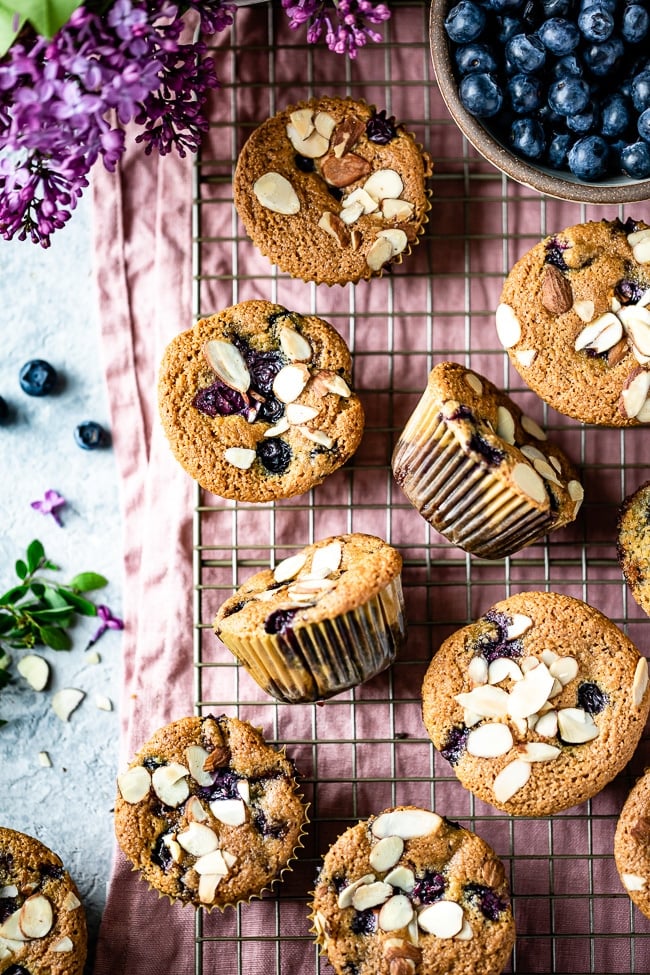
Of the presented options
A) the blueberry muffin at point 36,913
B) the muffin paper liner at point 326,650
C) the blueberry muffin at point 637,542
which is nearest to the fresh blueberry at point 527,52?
the blueberry muffin at point 637,542

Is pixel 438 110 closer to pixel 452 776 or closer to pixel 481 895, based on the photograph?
pixel 452 776

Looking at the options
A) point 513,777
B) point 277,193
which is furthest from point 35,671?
point 277,193

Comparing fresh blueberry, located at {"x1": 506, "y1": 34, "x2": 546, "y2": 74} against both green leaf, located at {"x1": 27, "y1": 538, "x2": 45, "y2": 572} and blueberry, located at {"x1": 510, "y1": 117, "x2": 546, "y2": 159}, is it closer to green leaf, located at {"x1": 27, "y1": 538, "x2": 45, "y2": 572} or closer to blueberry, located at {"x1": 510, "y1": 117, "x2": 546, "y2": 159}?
blueberry, located at {"x1": 510, "y1": 117, "x2": 546, "y2": 159}

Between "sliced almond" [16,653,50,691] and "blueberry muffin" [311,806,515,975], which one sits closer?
"blueberry muffin" [311,806,515,975]

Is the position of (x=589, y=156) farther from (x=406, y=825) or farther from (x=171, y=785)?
(x=171, y=785)

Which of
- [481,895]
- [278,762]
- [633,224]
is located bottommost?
[481,895]

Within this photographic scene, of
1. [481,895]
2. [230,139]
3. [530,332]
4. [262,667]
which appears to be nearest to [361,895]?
[481,895]

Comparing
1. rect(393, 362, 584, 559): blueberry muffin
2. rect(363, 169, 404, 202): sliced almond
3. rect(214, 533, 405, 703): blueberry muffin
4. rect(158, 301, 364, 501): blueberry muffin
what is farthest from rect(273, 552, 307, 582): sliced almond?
rect(363, 169, 404, 202): sliced almond
